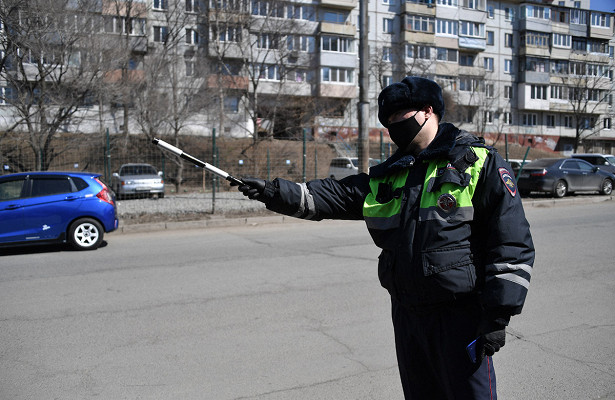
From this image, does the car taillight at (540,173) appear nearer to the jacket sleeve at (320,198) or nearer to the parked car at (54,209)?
the parked car at (54,209)

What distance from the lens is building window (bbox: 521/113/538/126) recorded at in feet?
191

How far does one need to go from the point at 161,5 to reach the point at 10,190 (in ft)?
101

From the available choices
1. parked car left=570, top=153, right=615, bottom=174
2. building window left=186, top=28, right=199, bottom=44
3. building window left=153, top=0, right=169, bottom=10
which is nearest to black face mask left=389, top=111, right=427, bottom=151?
parked car left=570, top=153, right=615, bottom=174

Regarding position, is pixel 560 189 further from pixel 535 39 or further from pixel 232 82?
pixel 535 39

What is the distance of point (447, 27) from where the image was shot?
52750 millimetres

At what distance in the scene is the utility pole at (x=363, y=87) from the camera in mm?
14438

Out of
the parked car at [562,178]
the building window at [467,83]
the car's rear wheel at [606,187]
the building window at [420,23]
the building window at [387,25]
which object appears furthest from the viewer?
the building window at [467,83]

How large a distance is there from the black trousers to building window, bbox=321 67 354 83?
45.9m

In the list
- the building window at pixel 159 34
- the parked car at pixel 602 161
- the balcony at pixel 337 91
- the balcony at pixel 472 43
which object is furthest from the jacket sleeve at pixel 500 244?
the balcony at pixel 472 43

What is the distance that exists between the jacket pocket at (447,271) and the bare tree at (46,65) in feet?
50.4

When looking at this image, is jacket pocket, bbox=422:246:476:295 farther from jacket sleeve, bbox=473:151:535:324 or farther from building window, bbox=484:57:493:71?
building window, bbox=484:57:493:71

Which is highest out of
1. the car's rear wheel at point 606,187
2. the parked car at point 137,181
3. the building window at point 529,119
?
the building window at point 529,119

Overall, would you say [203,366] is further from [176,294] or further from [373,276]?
[373,276]

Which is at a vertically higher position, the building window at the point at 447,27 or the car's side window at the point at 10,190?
the building window at the point at 447,27
